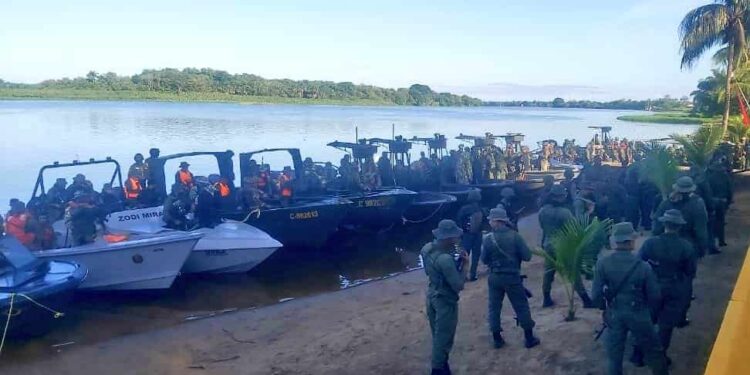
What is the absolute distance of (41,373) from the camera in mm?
9352

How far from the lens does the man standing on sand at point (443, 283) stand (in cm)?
659

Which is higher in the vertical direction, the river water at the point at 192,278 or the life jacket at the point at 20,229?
the life jacket at the point at 20,229

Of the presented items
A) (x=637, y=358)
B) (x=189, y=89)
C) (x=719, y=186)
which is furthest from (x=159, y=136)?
(x=637, y=358)

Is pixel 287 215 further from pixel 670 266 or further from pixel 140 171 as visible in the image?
pixel 670 266

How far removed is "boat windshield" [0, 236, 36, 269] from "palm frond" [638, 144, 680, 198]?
10.8 metres

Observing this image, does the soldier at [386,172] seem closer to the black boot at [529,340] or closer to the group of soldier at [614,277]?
the group of soldier at [614,277]

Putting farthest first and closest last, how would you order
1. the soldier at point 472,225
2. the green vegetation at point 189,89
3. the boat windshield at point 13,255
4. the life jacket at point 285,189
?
the green vegetation at point 189,89 < the life jacket at point 285,189 < the soldier at point 472,225 < the boat windshield at point 13,255

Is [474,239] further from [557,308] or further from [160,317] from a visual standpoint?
[160,317]

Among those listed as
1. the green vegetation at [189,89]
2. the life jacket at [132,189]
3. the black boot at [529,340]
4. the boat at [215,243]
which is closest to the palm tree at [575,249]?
the black boot at [529,340]

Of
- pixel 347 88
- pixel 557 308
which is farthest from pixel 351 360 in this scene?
pixel 347 88

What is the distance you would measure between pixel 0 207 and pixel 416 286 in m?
17.3

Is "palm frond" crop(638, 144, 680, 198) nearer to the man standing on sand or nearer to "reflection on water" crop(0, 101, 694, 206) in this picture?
the man standing on sand

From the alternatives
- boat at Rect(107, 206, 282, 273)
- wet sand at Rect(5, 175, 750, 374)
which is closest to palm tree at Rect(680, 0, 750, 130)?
wet sand at Rect(5, 175, 750, 374)

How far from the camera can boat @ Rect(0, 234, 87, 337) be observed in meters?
9.69
